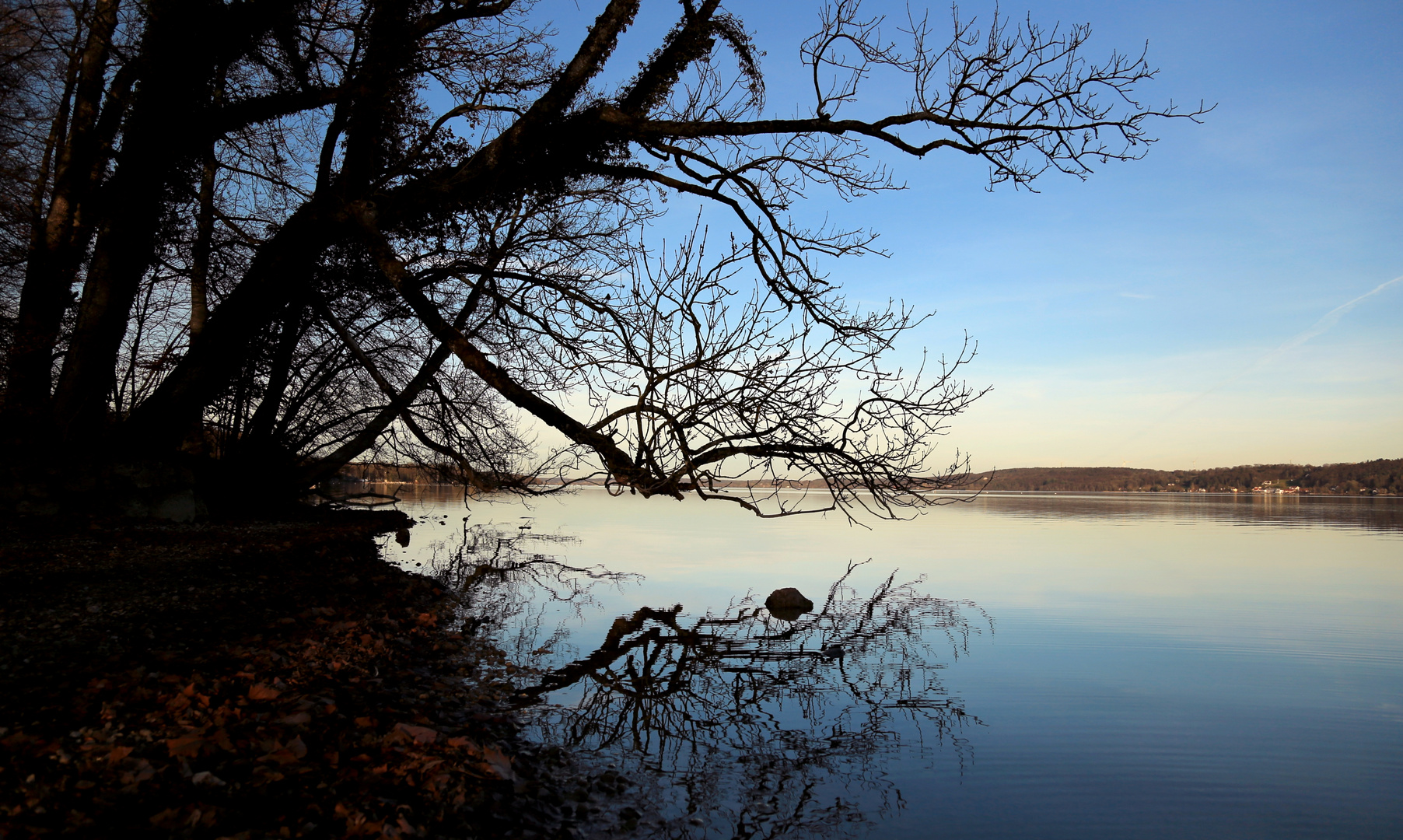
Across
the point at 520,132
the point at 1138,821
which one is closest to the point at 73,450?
the point at 520,132

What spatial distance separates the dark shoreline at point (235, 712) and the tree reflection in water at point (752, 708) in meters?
0.73

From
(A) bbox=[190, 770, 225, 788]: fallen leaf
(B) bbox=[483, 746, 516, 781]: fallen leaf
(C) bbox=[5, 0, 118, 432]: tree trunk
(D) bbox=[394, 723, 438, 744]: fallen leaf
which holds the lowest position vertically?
(B) bbox=[483, 746, 516, 781]: fallen leaf

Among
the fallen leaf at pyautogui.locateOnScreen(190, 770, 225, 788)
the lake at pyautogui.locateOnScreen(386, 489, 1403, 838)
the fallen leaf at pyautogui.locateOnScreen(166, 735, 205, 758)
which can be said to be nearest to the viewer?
the fallen leaf at pyautogui.locateOnScreen(190, 770, 225, 788)

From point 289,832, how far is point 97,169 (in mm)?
13150

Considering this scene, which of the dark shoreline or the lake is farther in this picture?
the lake

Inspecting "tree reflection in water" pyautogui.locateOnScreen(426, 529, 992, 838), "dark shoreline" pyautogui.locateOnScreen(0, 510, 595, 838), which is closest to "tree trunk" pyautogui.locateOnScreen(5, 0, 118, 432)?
"dark shoreline" pyautogui.locateOnScreen(0, 510, 595, 838)

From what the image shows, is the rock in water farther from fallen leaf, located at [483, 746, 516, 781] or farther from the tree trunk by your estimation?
the tree trunk

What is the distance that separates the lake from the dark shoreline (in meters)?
0.90

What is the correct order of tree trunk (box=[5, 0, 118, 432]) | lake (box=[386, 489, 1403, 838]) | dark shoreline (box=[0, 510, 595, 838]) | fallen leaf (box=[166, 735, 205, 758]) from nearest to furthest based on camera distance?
dark shoreline (box=[0, 510, 595, 838])
fallen leaf (box=[166, 735, 205, 758])
lake (box=[386, 489, 1403, 838])
tree trunk (box=[5, 0, 118, 432])

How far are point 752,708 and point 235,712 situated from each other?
15.2 ft

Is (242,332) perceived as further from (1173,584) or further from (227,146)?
(1173,584)

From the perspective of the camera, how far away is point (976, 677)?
944 cm

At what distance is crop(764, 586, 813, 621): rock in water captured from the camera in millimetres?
12594

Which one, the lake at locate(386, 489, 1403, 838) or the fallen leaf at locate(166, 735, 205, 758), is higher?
the fallen leaf at locate(166, 735, 205, 758)
